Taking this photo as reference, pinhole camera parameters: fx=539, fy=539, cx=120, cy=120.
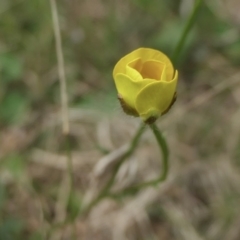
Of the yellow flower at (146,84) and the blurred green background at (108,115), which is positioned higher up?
the yellow flower at (146,84)

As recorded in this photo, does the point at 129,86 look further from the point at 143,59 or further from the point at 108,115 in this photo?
the point at 108,115

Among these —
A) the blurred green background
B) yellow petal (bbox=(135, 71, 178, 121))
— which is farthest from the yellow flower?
the blurred green background

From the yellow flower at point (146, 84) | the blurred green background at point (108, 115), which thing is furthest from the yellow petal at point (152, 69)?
the blurred green background at point (108, 115)

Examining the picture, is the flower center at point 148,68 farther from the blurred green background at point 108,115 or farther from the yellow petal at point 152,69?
the blurred green background at point 108,115

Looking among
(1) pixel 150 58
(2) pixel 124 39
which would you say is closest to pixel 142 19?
(2) pixel 124 39

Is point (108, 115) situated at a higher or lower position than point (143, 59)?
lower

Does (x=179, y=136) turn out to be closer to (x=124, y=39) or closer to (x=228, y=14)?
(x=124, y=39)

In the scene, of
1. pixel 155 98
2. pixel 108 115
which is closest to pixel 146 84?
pixel 155 98

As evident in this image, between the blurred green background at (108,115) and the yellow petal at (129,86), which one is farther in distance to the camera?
the blurred green background at (108,115)
